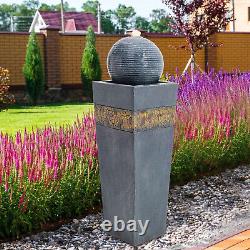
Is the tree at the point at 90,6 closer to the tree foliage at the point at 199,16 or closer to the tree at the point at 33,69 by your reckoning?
the tree at the point at 33,69

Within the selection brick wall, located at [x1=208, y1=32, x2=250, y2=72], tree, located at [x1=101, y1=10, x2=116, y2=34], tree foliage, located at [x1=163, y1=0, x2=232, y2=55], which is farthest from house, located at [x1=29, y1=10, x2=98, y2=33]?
tree foliage, located at [x1=163, y1=0, x2=232, y2=55]

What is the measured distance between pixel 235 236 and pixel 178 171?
1.52 meters

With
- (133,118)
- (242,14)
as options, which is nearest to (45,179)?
(133,118)

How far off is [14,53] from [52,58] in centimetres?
126

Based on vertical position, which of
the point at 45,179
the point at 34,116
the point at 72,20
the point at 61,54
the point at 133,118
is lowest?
the point at 34,116

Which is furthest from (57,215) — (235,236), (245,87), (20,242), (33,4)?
(33,4)

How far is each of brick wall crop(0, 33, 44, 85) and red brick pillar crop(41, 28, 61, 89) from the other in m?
A: 0.73

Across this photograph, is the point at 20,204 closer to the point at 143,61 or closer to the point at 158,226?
the point at 158,226

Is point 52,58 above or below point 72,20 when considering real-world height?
below

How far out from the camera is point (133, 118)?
3.56 m

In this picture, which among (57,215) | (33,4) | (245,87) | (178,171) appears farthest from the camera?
(33,4)

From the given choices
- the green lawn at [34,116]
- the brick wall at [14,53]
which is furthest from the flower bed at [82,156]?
the brick wall at [14,53]

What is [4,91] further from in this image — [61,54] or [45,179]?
[45,179]

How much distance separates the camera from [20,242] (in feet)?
13.0
